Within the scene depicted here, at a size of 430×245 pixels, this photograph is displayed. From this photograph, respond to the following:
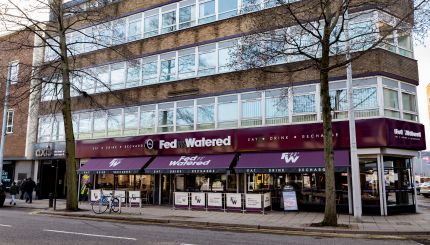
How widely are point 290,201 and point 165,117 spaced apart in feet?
32.9

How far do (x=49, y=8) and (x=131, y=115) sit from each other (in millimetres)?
8393

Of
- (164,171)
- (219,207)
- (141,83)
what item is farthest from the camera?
(141,83)

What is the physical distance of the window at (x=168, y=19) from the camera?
1011 inches

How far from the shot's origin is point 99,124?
28016mm

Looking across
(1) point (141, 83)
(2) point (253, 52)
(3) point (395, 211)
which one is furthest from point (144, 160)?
(3) point (395, 211)

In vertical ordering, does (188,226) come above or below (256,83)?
below

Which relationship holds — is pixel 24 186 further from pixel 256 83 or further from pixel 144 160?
pixel 256 83

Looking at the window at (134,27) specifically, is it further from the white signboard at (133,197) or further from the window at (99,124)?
the white signboard at (133,197)

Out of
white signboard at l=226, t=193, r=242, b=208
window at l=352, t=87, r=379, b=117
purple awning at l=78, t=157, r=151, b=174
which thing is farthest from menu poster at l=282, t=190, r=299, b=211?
purple awning at l=78, t=157, r=151, b=174

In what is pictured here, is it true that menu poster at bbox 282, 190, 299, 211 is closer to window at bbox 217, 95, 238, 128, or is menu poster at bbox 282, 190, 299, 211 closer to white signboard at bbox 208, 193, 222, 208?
white signboard at bbox 208, 193, 222, 208

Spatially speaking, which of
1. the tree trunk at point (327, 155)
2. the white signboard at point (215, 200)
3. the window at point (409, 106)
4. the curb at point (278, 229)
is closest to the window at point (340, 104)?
the window at point (409, 106)

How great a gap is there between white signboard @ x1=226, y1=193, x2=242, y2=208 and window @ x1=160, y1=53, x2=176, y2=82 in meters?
9.14

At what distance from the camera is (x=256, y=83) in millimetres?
21719

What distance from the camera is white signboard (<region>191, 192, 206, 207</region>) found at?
789 inches
